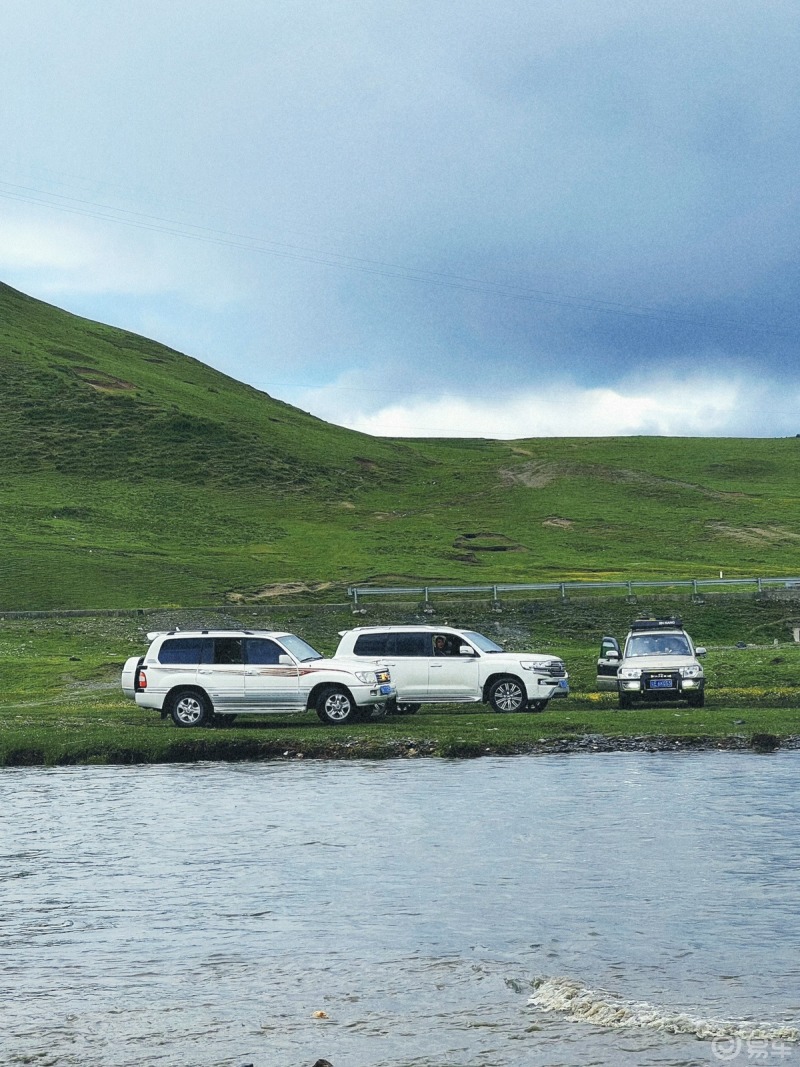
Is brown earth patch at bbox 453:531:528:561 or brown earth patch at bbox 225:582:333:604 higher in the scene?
brown earth patch at bbox 453:531:528:561

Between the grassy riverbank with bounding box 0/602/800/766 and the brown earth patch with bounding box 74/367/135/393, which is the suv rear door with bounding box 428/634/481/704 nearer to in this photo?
the grassy riverbank with bounding box 0/602/800/766

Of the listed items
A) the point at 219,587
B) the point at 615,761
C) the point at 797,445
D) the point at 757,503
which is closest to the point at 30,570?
the point at 219,587

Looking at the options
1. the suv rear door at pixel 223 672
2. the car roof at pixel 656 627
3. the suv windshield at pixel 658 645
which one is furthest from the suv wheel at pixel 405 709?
the car roof at pixel 656 627

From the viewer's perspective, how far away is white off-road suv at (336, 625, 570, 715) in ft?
96.5

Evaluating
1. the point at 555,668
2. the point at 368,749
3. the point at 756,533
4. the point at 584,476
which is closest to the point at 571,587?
the point at 555,668

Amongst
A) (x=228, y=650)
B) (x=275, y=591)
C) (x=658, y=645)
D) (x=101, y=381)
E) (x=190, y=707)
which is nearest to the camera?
(x=190, y=707)

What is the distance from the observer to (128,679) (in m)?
28.4

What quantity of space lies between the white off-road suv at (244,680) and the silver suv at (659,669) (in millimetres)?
5752

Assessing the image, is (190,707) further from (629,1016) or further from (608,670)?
(629,1016)

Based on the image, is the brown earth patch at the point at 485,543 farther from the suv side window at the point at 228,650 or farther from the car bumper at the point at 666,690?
the suv side window at the point at 228,650

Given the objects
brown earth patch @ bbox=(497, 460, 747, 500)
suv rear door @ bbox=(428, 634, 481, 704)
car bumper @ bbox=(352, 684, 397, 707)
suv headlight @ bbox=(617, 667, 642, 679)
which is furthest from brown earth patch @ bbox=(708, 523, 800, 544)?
car bumper @ bbox=(352, 684, 397, 707)

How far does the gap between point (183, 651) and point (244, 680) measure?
5.08 feet

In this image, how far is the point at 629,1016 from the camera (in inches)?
357

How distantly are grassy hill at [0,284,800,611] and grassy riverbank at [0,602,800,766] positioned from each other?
89.9ft
